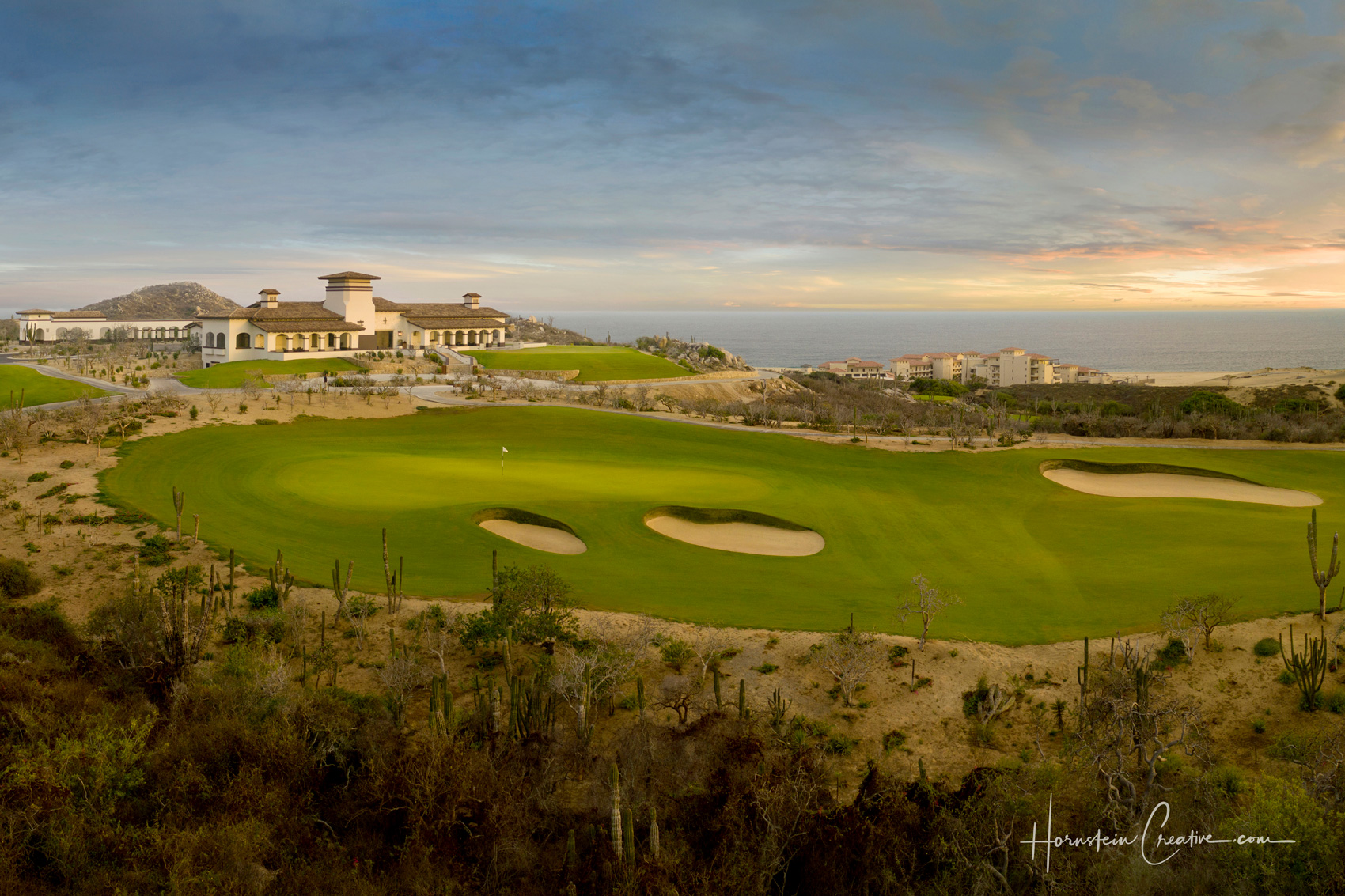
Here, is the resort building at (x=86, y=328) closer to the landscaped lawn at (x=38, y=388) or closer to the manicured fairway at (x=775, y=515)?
the landscaped lawn at (x=38, y=388)

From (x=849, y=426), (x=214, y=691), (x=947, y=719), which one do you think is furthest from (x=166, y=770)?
(x=849, y=426)

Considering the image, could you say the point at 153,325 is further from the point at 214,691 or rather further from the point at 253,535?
the point at 214,691

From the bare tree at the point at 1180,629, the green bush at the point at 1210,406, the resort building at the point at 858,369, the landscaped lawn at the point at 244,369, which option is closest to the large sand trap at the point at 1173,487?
the bare tree at the point at 1180,629

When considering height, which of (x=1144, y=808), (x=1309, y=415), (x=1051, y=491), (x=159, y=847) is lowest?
(x=159, y=847)

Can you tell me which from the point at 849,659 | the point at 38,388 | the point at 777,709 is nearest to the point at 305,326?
the point at 38,388

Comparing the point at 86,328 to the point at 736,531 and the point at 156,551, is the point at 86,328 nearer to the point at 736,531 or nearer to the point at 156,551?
the point at 156,551
